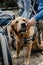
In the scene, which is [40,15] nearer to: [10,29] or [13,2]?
[10,29]

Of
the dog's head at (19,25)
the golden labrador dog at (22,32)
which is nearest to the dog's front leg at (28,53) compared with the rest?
the golden labrador dog at (22,32)

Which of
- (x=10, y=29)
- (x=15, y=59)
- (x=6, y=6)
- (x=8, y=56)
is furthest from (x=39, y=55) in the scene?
(x=6, y=6)

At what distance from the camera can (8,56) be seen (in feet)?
7.14

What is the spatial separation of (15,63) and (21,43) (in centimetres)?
33

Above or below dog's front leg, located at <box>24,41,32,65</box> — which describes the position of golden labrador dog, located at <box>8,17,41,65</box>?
above

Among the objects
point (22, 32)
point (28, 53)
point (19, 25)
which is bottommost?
point (28, 53)

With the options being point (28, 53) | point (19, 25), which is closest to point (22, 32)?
point (19, 25)

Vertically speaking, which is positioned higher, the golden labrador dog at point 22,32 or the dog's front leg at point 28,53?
the golden labrador dog at point 22,32

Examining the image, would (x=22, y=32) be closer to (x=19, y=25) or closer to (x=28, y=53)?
(x=19, y=25)

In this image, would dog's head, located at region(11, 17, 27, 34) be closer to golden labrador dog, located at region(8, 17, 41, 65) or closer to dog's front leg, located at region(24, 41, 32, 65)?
golden labrador dog, located at region(8, 17, 41, 65)

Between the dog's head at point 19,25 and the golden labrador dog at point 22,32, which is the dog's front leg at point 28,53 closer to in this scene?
the golden labrador dog at point 22,32

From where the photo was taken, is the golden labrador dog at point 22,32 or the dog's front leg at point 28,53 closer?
the golden labrador dog at point 22,32

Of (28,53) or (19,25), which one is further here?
(28,53)

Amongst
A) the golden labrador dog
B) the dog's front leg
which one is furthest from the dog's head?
the dog's front leg
